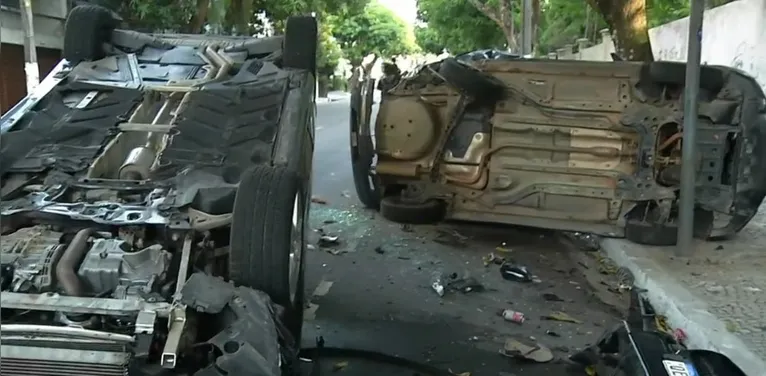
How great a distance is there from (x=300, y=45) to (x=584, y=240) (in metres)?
4.05

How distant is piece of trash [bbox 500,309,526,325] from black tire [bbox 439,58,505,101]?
273cm

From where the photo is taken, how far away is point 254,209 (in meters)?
3.69

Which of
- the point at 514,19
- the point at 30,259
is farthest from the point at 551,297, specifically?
the point at 514,19

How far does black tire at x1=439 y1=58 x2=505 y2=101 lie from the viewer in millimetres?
7781

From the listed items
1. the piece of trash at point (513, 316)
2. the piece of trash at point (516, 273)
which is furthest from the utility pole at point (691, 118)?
the piece of trash at point (513, 316)

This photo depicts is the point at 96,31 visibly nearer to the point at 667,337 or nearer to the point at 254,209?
the point at 254,209

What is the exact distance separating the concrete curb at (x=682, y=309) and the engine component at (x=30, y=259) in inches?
143

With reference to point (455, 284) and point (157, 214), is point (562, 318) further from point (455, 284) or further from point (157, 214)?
point (157, 214)

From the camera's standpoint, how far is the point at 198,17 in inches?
653

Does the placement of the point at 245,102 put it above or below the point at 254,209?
above

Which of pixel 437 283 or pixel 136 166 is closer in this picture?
pixel 136 166

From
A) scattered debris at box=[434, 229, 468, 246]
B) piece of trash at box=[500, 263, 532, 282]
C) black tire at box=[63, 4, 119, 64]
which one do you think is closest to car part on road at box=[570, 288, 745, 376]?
piece of trash at box=[500, 263, 532, 282]

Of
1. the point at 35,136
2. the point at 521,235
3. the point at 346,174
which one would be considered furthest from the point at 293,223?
the point at 346,174

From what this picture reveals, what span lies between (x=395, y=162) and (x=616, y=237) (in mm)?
2418
